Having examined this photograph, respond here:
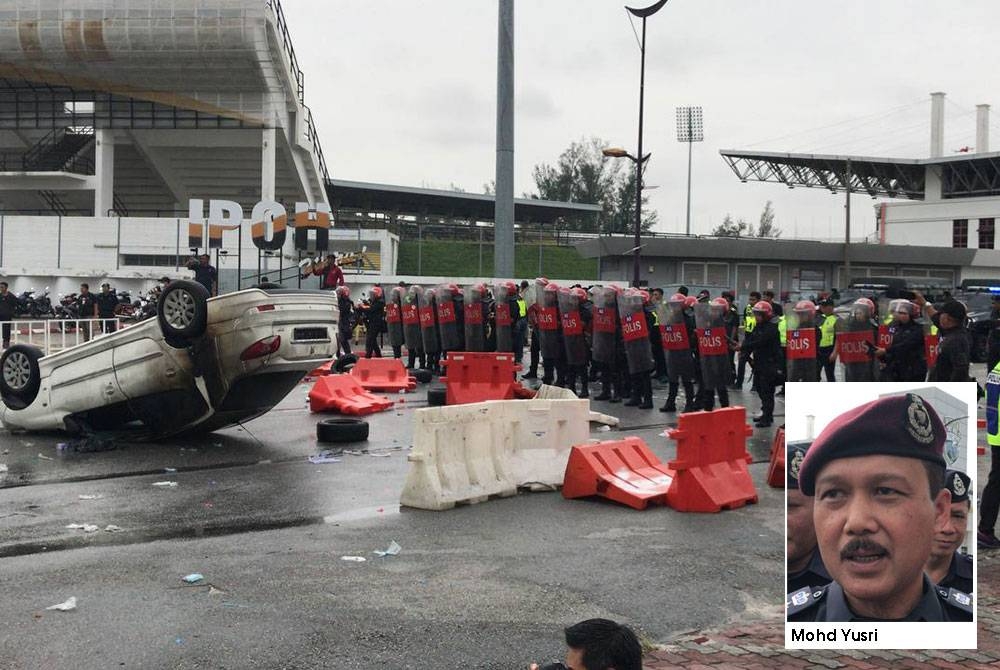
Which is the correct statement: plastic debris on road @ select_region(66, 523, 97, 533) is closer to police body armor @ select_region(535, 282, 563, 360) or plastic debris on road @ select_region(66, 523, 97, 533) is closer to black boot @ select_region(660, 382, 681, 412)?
black boot @ select_region(660, 382, 681, 412)

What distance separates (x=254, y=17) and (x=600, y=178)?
59627 millimetres

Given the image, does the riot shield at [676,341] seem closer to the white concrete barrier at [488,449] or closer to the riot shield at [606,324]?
the riot shield at [606,324]

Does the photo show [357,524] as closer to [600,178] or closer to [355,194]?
[355,194]

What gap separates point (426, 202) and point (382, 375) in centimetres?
4448

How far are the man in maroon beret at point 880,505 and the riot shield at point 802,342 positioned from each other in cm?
1050

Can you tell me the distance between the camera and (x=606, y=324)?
55.6ft

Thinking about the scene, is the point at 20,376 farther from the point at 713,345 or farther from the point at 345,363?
the point at 713,345

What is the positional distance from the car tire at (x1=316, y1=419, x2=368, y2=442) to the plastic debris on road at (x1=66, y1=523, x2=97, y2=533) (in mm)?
4559

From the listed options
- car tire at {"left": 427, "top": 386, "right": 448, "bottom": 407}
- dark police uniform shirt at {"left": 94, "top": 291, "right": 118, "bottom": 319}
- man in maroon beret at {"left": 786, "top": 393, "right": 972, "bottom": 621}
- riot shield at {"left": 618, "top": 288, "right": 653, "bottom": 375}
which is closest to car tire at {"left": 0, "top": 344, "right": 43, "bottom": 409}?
car tire at {"left": 427, "top": 386, "right": 448, "bottom": 407}

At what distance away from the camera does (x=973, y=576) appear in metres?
4.41

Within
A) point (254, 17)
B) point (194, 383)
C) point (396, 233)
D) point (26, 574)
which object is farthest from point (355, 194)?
point (26, 574)

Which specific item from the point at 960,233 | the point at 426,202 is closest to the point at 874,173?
the point at 960,233

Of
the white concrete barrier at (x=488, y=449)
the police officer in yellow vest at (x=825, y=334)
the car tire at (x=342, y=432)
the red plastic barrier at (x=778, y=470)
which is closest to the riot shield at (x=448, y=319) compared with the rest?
the police officer in yellow vest at (x=825, y=334)

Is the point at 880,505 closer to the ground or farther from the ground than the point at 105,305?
closer to the ground
